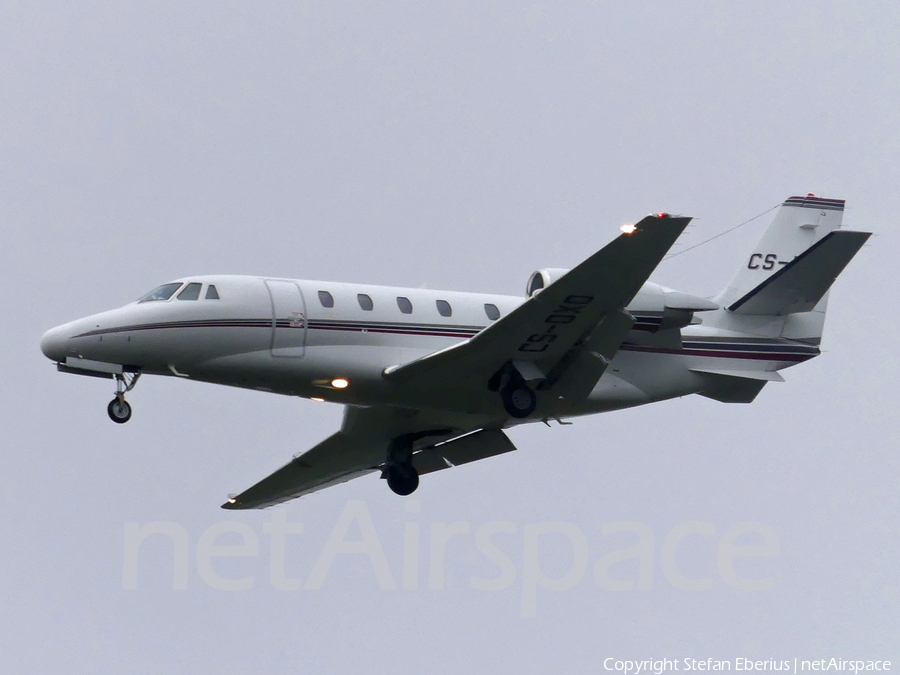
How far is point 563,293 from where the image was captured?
2125 cm

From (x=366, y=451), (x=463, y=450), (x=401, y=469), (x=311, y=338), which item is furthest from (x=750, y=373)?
(x=311, y=338)

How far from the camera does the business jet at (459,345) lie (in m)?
21.3

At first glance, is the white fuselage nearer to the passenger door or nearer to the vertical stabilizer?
the passenger door

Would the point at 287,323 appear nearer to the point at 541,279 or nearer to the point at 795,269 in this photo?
the point at 541,279

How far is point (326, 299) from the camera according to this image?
22.2m

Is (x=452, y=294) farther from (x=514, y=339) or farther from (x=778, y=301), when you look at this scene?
(x=778, y=301)

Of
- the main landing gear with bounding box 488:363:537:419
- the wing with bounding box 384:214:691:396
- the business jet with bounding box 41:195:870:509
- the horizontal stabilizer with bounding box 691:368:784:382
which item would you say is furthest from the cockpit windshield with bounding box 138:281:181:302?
the horizontal stabilizer with bounding box 691:368:784:382

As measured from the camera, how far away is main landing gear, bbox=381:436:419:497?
2538 cm

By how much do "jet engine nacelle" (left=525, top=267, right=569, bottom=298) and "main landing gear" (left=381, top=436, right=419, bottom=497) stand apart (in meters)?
3.96

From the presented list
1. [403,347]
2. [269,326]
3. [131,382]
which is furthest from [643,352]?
[131,382]

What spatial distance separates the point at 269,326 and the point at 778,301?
8.98 m

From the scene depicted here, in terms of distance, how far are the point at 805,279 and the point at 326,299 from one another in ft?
26.9

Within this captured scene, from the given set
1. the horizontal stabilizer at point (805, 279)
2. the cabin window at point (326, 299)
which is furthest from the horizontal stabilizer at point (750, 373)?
the cabin window at point (326, 299)

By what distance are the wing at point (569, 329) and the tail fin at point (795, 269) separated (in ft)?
12.6
